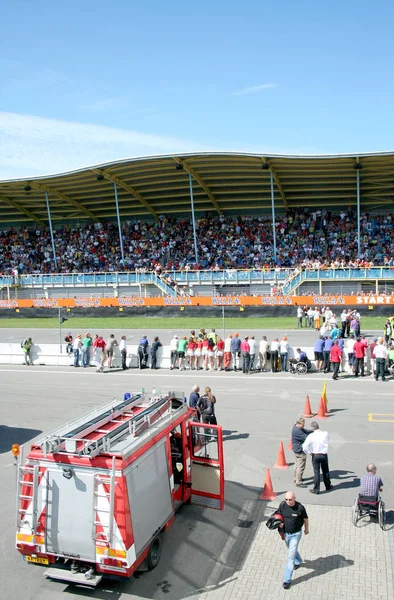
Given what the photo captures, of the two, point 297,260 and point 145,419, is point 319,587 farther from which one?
point 297,260

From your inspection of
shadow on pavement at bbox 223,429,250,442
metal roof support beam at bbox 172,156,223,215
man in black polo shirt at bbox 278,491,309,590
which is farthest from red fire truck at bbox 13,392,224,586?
metal roof support beam at bbox 172,156,223,215

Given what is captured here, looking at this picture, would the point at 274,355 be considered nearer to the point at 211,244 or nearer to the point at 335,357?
the point at 335,357

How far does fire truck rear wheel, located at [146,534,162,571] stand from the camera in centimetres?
732

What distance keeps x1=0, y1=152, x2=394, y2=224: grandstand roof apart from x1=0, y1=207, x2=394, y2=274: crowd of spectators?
124 cm

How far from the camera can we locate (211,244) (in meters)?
47.2

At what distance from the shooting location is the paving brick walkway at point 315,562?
6898mm

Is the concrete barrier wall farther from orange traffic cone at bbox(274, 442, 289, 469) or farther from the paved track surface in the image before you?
orange traffic cone at bbox(274, 442, 289, 469)

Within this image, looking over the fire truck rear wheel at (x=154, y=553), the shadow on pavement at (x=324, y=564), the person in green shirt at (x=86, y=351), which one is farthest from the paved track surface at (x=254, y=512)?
the person in green shirt at (x=86, y=351)

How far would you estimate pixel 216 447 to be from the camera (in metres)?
Answer: 9.12

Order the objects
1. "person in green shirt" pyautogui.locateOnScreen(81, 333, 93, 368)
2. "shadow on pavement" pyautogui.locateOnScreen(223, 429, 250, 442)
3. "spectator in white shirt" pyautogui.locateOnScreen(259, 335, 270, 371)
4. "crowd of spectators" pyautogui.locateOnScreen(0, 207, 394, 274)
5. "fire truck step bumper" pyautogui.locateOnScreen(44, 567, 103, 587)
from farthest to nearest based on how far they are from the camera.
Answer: "crowd of spectators" pyautogui.locateOnScreen(0, 207, 394, 274) → "person in green shirt" pyautogui.locateOnScreen(81, 333, 93, 368) → "spectator in white shirt" pyautogui.locateOnScreen(259, 335, 270, 371) → "shadow on pavement" pyautogui.locateOnScreen(223, 429, 250, 442) → "fire truck step bumper" pyautogui.locateOnScreen(44, 567, 103, 587)

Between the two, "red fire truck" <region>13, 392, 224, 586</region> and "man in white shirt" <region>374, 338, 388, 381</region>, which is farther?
"man in white shirt" <region>374, 338, 388, 381</region>

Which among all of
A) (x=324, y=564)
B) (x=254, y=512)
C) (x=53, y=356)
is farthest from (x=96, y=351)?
(x=324, y=564)

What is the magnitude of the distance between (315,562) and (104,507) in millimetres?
3091

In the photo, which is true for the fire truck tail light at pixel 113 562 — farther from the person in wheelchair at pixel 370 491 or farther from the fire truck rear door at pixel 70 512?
the person in wheelchair at pixel 370 491
